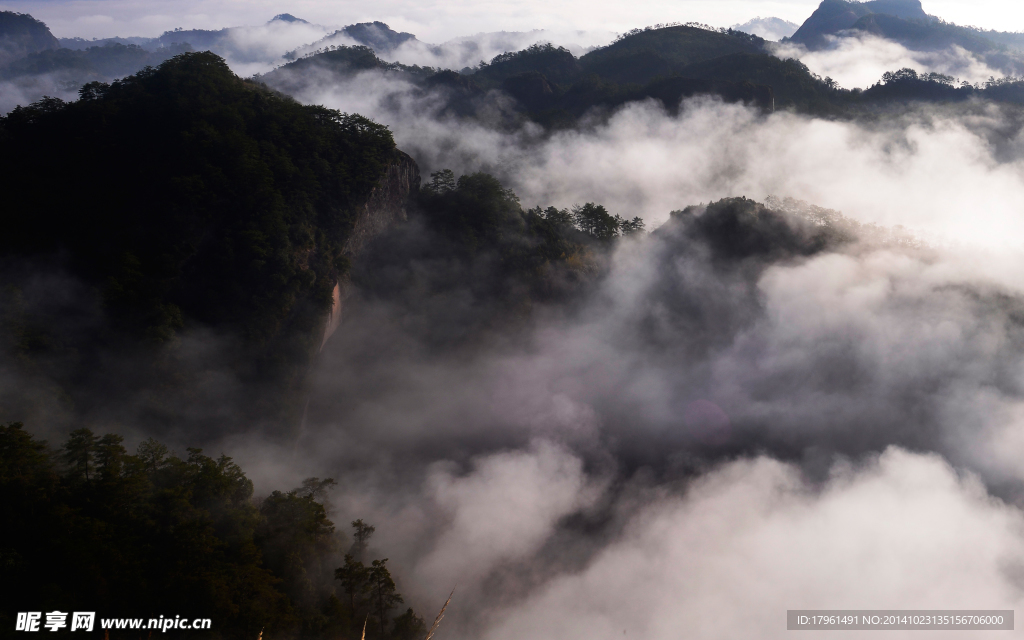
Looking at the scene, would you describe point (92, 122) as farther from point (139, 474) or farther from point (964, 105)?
point (964, 105)

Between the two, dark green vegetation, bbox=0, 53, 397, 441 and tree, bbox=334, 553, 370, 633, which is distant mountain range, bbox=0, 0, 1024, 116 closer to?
dark green vegetation, bbox=0, 53, 397, 441

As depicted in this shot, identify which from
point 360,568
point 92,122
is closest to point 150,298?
point 92,122

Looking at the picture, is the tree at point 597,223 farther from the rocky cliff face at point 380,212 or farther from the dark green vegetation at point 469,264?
the rocky cliff face at point 380,212

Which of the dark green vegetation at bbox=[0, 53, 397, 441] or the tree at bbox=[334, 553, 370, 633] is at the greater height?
the dark green vegetation at bbox=[0, 53, 397, 441]

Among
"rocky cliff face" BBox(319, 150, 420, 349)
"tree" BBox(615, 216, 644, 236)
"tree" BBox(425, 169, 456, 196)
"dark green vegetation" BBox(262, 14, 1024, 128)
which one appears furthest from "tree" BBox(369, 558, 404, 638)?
"dark green vegetation" BBox(262, 14, 1024, 128)

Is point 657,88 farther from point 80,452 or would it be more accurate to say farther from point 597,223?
point 80,452

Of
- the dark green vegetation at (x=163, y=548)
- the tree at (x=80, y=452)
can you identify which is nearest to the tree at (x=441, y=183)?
the dark green vegetation at (x=163, y=548)
